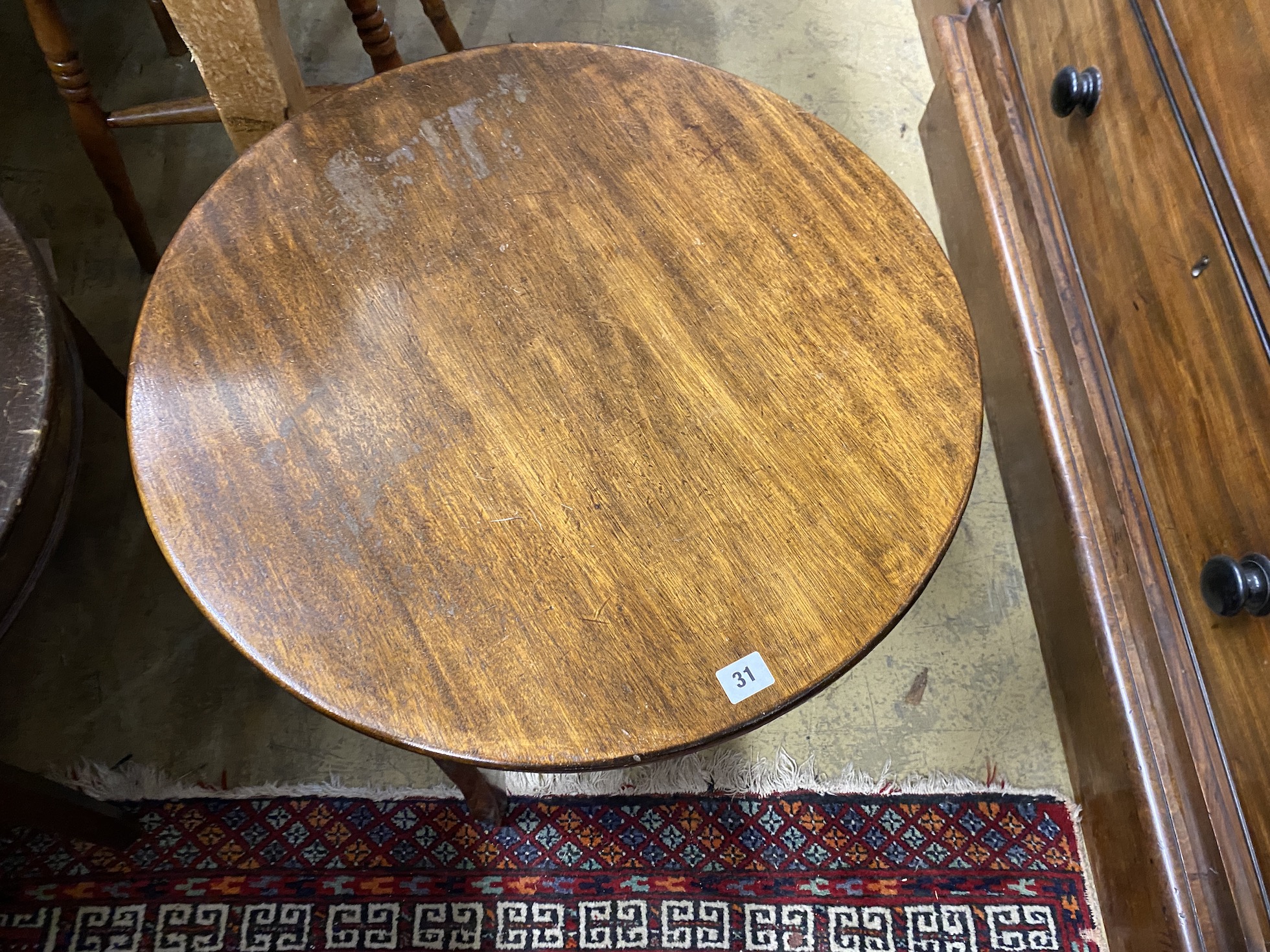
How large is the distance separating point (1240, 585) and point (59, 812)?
130 cm

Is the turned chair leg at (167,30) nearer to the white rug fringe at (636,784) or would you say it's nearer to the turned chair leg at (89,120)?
the turned chair leg at (89,120)

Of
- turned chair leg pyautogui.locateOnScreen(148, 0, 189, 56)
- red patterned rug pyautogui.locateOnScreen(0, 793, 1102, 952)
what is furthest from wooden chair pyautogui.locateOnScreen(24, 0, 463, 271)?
red patterned rug pyautogui.locateOnScreen(0, 793, 1102, 952)

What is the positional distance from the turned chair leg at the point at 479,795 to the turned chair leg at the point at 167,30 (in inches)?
55.7

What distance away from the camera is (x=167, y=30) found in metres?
1.67

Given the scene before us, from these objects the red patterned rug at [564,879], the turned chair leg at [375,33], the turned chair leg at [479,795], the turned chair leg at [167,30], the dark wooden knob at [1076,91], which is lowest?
the red patterned rug at [564,879]

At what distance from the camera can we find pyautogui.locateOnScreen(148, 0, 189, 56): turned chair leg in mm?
1599

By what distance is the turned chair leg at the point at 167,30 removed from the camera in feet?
5.24

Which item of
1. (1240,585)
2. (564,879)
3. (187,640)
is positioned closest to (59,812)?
(187,640)

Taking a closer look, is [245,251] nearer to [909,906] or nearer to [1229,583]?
[1229,583]

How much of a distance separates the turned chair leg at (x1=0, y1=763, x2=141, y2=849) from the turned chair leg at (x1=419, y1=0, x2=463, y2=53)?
1220 mm

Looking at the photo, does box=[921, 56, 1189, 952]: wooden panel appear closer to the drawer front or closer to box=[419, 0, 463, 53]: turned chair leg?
the drawer front

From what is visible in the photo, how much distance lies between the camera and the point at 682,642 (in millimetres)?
723

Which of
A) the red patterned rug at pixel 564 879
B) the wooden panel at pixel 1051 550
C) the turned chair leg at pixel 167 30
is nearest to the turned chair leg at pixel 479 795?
the red patterned rug at pixel 564 879

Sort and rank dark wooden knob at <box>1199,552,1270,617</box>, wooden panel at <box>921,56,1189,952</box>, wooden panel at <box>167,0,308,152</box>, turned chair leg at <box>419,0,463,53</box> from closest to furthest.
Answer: dark wooden knob at <box>1199,552,1270,617</box>
wooden panel at <box>167,0,308,152</box>
wooden panel at <box>921,56,1189,952</box>
turned chair leg at <box>419,0,463,53</box>
